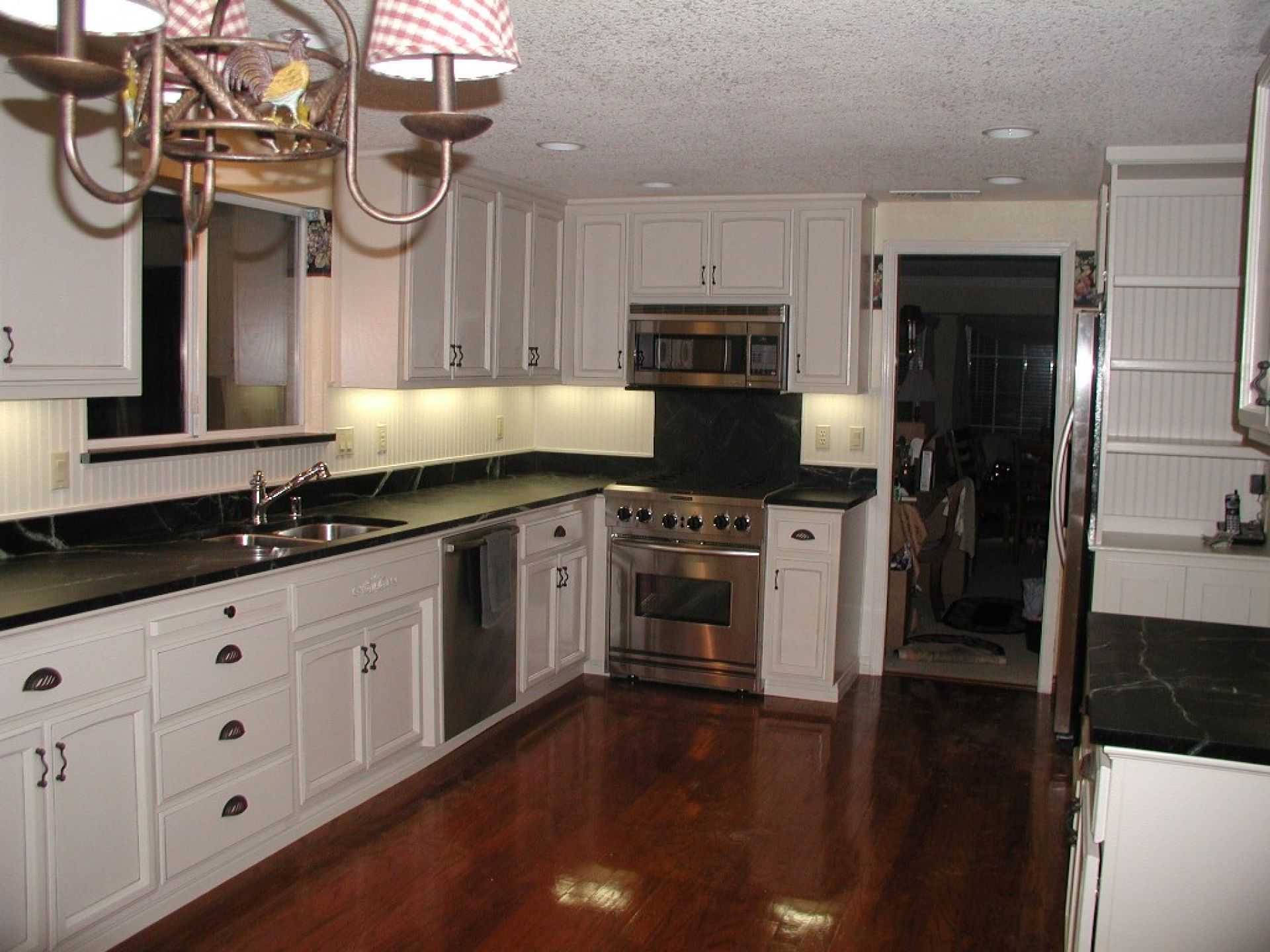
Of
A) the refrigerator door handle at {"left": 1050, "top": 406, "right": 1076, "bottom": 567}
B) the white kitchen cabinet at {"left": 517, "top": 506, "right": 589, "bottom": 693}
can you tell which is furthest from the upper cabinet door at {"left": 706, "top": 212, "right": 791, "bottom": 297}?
the refrigerator door handle at {"left": 1050, "top": 406, "right": 1076, "bottom": 567}

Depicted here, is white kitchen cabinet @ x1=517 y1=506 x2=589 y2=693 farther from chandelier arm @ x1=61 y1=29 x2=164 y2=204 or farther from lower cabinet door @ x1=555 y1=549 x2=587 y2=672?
chandelier arm @ x1=61 y1=29 x2=164 y2=204

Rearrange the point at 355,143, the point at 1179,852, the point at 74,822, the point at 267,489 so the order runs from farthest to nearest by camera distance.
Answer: the point at 267,489, the point at 74,822, the point at 1179,852, the point at 355,143

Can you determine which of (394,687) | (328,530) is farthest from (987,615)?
(328,530)

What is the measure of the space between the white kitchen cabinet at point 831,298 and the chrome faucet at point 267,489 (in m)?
2.24

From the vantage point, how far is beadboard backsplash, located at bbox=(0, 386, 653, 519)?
311cm

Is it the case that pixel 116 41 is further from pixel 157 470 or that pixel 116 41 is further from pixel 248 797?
pixel 248 797

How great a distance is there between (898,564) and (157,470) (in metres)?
3.50

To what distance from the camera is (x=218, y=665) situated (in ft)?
9.90

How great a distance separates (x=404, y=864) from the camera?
3305mm

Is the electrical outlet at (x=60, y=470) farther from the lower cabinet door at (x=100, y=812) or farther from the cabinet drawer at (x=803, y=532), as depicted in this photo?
the cabinet drawer at (x=803, y=532)

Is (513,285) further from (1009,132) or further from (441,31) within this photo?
(441,31)

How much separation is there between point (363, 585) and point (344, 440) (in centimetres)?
99

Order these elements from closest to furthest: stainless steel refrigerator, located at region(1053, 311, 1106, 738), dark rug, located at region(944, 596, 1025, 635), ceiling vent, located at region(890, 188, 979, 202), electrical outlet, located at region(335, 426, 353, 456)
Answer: stainless steel refrigerator, located at region(1053, 311, 1106, 738) < electrical outlet, located at region(335, 426, 353, 456) < ceiling vent, located at region(890, 188, 979, 202) < dark rug, located at region(944, 596, 1025, 635)

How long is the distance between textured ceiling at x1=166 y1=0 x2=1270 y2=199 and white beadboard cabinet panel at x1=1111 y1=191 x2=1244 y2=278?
0.77 ft
